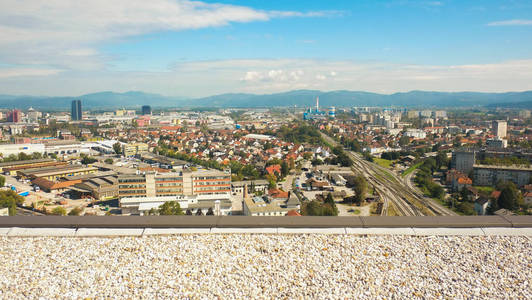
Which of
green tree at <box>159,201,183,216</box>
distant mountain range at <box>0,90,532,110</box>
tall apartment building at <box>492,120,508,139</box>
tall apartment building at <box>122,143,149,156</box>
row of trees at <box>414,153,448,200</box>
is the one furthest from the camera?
distant mountain range at <box>0,90,532,110</box>

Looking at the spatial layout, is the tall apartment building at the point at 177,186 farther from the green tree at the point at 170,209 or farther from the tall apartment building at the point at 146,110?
the tall apartment building at the point at 146,110

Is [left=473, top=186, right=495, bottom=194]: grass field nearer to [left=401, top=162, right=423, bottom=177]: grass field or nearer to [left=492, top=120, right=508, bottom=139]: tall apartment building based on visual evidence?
[left=401, top=162, right=423, bottom=177]: grass field

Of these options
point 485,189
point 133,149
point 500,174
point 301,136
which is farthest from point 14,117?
point 500,174

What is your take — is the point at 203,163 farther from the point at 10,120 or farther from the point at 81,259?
the point at 10,120

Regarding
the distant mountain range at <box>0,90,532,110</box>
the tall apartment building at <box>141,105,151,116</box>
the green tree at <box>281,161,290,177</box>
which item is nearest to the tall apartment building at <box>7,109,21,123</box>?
the tall apartment building at <box>141,105,151,116</box>

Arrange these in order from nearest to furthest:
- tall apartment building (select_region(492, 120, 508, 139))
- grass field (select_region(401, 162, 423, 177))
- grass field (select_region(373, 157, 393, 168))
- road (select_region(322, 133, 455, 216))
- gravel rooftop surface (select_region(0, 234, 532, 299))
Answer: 1. gravel rooftop surface (select_region(0, 234, 532, 299))
2. road (select_region(322, 133, 455, 216))
3. grass field (select_region(401, 162, 423, 177))
4. grass field (select_region(373, 157, 393, 168))
5. tall apartment building (select_region(492, 120, 508, 139))

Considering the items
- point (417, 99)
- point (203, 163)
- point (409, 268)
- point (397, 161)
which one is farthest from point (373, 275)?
point (417, 99)

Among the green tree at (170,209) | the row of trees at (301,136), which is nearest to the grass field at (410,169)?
the row of trees at (301,136)

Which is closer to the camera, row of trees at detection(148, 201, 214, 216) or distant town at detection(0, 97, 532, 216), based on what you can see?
row of trees at detection(148, 201, 214, 216)
